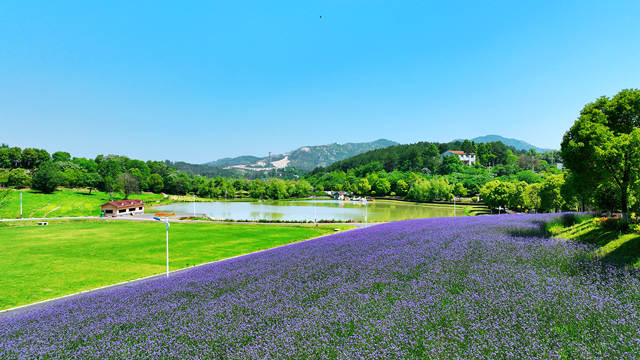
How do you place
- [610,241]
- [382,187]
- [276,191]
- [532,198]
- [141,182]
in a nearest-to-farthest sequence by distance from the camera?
1. [610,241]
2. [532,198]
3. [141,182]
4. [382,187]
5. [276,191]

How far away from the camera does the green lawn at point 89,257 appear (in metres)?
15.9

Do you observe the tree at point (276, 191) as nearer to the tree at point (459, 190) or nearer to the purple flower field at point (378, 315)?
the tree at point (459, 190)

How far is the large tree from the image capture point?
13.1 m

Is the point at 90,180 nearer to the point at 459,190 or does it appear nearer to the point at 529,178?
the point at 459,190

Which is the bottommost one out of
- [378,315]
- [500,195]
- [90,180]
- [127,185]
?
[378,315]

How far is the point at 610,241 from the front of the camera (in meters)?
9.70

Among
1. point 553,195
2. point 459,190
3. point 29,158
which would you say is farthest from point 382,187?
point 29,158

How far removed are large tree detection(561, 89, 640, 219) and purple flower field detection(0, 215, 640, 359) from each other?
7616 millimetres

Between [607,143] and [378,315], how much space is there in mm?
15204

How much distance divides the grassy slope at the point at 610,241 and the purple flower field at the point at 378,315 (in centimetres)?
58

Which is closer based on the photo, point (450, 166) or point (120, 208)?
point (120, 208)

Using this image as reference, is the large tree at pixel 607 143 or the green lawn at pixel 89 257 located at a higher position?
the large tree at pixel 607 143

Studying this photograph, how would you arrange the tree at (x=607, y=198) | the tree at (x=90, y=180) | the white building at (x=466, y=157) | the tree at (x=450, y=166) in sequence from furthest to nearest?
the white building at (x=466, y=157) → the tree at (x=450, y=166) → the tree at (x=90, y=180) → the tree at (x=607, y=198)

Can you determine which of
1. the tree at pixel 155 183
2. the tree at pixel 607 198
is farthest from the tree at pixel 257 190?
the tree at pixel 607 198
